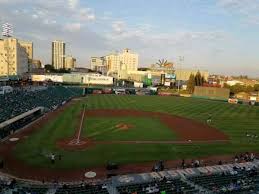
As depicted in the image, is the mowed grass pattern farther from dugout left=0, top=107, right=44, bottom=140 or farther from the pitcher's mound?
dugout left=0, top=107, right=44, bottom=140

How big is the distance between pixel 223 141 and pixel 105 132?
17651 millimetres

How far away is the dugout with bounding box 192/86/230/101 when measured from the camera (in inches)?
3942

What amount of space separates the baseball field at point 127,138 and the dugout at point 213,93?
40432 millimetres

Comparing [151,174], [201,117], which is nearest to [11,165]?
[151,174]

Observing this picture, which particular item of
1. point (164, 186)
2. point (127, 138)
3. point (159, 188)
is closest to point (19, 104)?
point (127, 138)

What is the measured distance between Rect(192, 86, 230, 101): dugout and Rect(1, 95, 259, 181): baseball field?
4043 centimetres

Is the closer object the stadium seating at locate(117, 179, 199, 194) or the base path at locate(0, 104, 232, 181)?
the stadium seating at locate(117, 179, 199, 194)

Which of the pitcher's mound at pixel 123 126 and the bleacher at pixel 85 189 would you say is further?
the pitcher's mound at pixel 123 126

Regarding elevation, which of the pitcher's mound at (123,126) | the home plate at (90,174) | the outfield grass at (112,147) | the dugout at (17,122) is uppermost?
the dugout at (17,122)

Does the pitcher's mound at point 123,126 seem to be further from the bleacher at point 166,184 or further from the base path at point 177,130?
the bleacher at point 166,184

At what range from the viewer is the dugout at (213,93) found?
100m

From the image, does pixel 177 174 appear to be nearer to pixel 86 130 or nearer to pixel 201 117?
pixel 86 130

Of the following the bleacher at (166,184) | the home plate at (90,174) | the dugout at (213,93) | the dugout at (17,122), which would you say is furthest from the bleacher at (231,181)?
the dugout at (213,93)

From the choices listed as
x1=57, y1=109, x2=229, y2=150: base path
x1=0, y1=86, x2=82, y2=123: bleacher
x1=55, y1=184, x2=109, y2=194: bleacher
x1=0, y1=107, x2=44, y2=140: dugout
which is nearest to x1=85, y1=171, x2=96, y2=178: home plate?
x1=55, y1=184, x2=109, y2=194: bleacher
